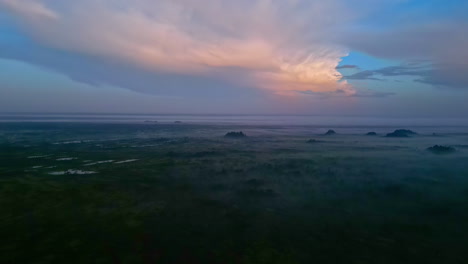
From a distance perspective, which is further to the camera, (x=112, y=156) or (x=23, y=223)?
(x=112, y=156)

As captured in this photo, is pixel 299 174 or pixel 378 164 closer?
pixel 299 174

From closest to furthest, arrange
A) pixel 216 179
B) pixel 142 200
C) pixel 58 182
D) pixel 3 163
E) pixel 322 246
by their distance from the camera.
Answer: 1. pixel 322 246
2. pixel 142 200
3. pixel 58 182
4. pixel 216 179
5. pixel 3 163

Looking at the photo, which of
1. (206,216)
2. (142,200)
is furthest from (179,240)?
(142,200)

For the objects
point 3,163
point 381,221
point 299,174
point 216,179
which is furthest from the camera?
point 3,163

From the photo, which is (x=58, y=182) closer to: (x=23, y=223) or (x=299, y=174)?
(x=23, y=223)

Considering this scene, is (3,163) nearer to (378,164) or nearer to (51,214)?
(51,214)

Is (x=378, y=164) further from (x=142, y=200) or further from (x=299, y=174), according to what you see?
(x=142, y=200)

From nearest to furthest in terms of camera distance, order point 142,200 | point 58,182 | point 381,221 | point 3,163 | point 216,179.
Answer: point 381,221 < point 142,200 < point 58,182 < point 216,179 < point 3,163

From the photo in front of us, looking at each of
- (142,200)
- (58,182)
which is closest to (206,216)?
(142,200)

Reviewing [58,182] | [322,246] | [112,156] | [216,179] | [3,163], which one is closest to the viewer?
[322,246]
